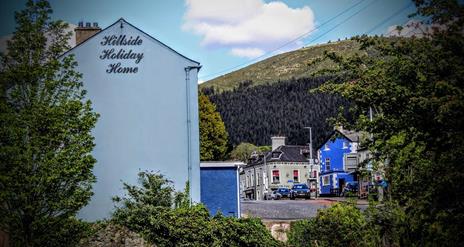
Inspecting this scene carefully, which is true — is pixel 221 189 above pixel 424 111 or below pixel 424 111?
below

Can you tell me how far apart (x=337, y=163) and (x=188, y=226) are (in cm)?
4604

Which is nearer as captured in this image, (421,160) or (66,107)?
(421,160)

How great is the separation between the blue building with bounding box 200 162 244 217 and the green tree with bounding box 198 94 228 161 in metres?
23.2

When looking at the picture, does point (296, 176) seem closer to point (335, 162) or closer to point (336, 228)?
point (335, 162)

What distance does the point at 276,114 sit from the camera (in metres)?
120

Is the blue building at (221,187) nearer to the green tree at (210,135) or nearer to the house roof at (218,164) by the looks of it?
the house roof at (218,164)

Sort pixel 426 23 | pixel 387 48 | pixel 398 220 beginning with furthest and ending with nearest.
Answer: pixel 398 220 → pixel 387 48 → pixel 426 23

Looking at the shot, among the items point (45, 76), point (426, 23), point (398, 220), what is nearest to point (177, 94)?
point (45, 76)

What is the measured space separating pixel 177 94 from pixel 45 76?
38.7ft

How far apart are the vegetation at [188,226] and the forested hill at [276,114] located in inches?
2947

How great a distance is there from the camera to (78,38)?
2814 cm

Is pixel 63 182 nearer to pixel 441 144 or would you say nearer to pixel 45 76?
pixel 45 76

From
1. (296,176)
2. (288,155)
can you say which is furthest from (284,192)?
(288,155)

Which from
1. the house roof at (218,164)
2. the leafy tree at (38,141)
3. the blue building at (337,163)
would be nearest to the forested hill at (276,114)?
the blue building at (337,163)
